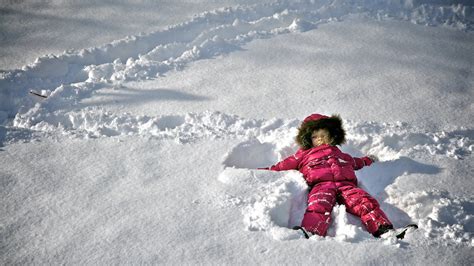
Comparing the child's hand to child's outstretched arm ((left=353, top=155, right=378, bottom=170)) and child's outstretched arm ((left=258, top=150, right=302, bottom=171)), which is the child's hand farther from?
child's outstretched arm ((left=258, top=150, right=302, bottom=171))

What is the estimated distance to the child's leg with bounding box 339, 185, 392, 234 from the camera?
2.16 meters

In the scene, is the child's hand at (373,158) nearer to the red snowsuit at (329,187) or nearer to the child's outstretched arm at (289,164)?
the red snowsuit at (329,187)

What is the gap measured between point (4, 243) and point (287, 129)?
201 cm

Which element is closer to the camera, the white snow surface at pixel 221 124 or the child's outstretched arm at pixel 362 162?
the white snow surface at pixel 221 124

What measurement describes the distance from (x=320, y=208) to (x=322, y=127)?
0.76 meters

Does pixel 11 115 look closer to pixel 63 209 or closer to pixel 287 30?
pixel 63 209

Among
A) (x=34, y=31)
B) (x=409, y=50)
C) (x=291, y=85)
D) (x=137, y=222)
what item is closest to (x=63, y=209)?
(x=137, y=222)

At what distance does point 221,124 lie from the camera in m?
2.99

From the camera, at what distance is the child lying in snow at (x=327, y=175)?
2.18 m

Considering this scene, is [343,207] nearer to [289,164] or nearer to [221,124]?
[289,164]

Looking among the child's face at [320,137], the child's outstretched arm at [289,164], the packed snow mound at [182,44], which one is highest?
the packed snow mound at [182,44]

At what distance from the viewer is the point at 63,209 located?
216cm

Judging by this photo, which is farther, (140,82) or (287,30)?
(287,30)

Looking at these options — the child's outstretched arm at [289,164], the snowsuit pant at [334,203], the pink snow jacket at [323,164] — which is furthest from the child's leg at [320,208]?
the child's outstretched arm at [289,164]
